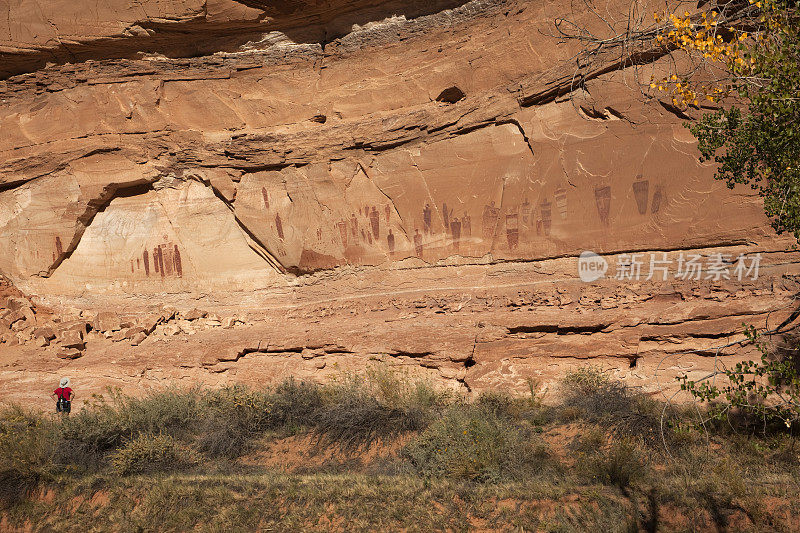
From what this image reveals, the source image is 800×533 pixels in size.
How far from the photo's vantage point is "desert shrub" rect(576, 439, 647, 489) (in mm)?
6344

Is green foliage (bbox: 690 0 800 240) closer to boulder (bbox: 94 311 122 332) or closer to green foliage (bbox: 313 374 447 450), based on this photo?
green foliage (bbox: 313 374 447 450)

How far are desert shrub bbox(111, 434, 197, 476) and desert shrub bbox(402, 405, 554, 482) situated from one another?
335 centimetres

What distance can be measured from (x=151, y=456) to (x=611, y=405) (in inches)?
267

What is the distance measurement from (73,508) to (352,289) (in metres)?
6.46

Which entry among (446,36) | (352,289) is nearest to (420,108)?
(446,36)

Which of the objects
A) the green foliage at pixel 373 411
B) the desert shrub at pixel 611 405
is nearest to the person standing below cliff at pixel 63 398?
the green foliage at pixel 373 411

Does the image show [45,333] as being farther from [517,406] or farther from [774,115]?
[774,115]

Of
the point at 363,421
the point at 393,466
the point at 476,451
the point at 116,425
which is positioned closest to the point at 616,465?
the point at 476,451

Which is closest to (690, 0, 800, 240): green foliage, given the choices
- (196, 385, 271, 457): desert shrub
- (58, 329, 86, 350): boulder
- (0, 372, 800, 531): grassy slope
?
(0, 372, 800, 531): grassy slope

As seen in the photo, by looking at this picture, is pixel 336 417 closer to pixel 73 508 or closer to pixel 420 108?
pixel 73 508

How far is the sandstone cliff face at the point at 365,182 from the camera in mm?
9328

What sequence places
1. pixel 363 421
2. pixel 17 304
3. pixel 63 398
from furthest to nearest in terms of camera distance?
1. pixel 17 304
2. pixel 63 398
3. pixel 363 421

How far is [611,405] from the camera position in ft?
25.9

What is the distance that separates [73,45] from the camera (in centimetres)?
1330
